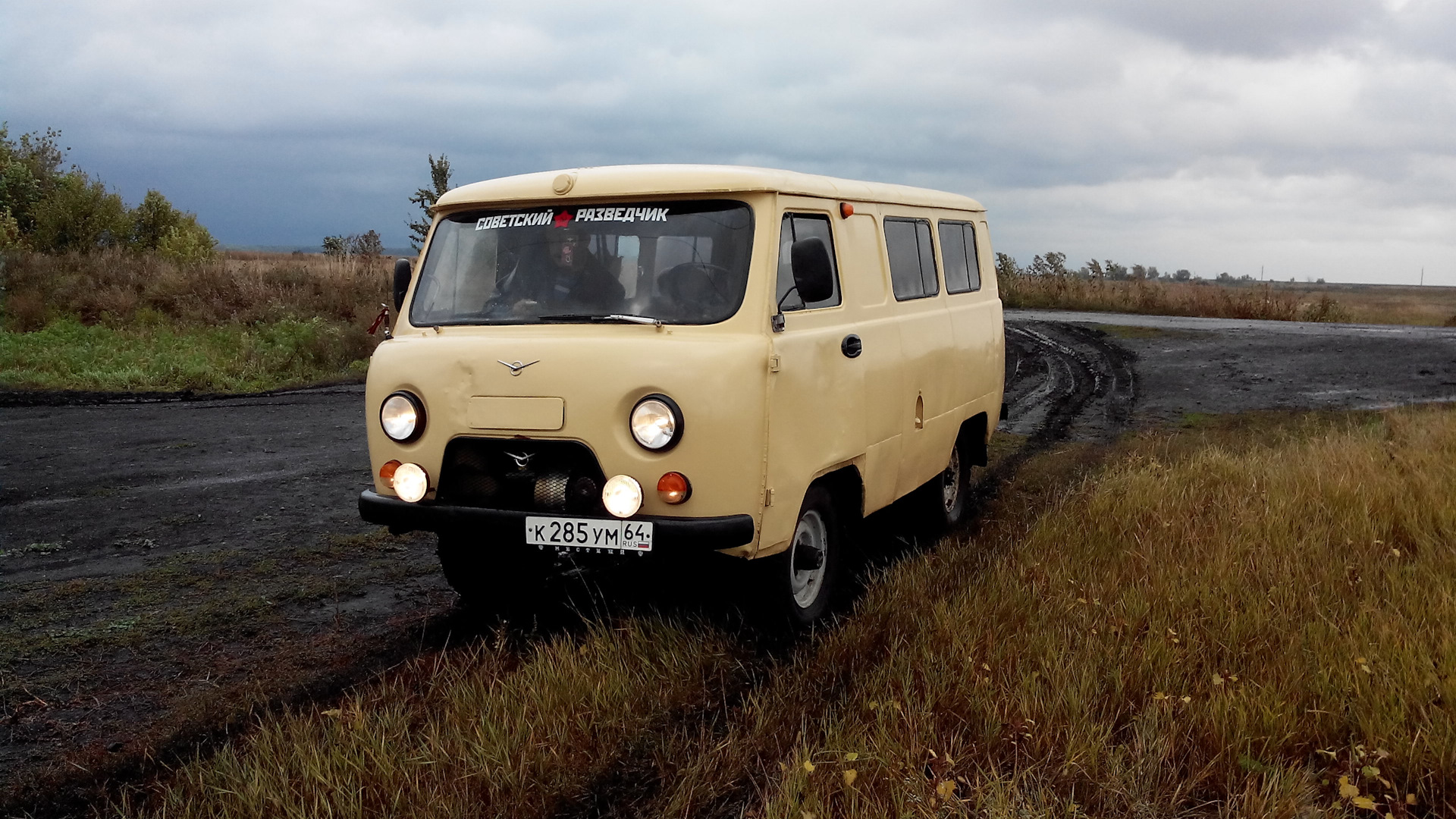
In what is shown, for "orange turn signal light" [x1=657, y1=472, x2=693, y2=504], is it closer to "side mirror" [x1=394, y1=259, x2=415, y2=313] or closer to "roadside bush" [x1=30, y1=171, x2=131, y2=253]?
"side mirror" [x1=394, y1=259, x2=415, y2=313]

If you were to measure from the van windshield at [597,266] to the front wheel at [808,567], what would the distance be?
1065mm

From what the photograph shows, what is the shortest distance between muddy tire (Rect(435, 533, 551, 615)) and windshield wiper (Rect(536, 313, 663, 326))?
4.04 feet

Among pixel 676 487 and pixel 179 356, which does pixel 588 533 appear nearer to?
pixel 676 487

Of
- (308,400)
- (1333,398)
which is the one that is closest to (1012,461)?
(1333,398)

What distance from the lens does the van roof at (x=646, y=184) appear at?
517 cm

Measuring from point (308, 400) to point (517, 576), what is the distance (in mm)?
9655

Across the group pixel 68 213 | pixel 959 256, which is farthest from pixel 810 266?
pixel 68 213

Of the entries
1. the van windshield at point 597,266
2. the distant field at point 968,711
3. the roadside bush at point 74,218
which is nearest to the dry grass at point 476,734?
the distant field at point 968,711

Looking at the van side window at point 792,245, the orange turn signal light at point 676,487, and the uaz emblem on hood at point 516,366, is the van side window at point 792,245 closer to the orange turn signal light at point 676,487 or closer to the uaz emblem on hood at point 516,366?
the orange turn signal light at point 676,487

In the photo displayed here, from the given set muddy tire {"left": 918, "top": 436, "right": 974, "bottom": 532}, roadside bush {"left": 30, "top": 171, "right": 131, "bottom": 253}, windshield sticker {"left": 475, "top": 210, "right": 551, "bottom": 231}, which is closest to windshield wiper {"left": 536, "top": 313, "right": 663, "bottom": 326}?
windshield sticker {"left": 475, "top": 210, "right": 551, "bottom": 231}

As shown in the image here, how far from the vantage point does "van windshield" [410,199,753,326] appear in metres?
5.11

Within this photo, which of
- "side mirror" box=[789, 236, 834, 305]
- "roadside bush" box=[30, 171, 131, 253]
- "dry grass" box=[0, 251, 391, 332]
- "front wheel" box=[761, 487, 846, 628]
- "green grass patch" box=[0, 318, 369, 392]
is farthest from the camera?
"roadside bush" box=[30, 171, 131, 253]

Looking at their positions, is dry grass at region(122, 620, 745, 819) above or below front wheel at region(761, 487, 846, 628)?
below

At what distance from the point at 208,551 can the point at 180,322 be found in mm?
14809
